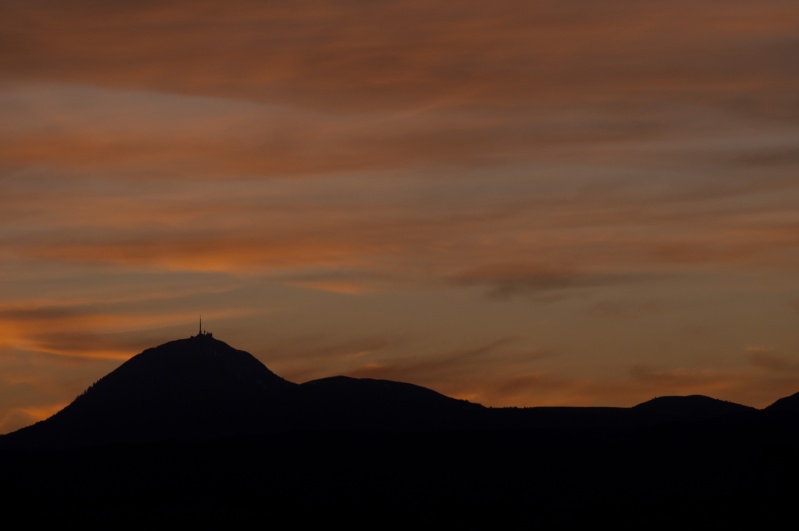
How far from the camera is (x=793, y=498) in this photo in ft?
244

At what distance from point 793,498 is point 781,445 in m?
3.05

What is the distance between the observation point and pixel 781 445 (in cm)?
7350
